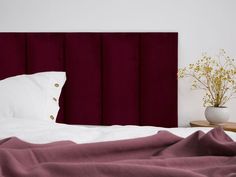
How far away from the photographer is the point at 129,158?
1.10 metres

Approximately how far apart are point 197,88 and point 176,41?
36 centimetres

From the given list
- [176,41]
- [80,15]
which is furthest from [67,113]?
[176,41]

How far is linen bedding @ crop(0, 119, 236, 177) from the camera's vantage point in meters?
0.83

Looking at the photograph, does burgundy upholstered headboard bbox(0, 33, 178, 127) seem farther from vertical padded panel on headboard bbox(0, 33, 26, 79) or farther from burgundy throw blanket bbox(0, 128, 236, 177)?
burgundy throw blanket bbox(0, 128, 236, 177)

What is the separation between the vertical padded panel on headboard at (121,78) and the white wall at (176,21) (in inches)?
5.2

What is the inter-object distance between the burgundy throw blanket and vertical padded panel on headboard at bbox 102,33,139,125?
1136 mm

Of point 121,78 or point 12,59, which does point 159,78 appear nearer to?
point 121,78

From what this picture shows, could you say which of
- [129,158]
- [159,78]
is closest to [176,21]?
[159,78]

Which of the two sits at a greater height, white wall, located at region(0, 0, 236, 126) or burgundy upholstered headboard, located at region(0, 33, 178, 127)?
white wall, located at region(0, 0, 236, 126)

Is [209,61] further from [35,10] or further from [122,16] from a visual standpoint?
[35,10]

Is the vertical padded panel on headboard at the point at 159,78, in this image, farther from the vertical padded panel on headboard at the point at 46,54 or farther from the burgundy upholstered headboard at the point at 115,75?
the vertical padded panel on headboard at the point at 46,54

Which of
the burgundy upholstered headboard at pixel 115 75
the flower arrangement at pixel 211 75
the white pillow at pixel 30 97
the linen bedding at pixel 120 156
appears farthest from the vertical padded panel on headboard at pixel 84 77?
the linen bedding at pixel 120 156

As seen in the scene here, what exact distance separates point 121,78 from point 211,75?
0.61m

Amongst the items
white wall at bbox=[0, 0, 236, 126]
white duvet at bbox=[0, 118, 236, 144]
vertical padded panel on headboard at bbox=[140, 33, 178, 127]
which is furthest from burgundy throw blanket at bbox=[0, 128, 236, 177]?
white wall at bbox=[0, 0, 236, 126]
